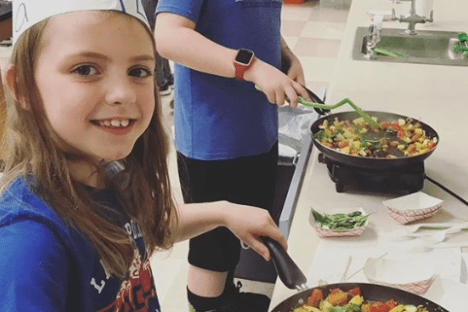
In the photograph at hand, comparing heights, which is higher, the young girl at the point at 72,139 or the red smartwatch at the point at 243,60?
the young girl at the point at 72,139

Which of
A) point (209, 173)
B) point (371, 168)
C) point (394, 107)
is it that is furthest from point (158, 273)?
point (371, 168)

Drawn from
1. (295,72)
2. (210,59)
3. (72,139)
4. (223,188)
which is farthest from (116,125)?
→ (295,72)

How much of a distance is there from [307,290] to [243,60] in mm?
758

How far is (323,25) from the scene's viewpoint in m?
6.72

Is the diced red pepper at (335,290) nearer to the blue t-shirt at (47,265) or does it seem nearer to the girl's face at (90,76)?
the blue t-shirt at (47,265)

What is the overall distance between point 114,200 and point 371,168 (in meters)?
0.78

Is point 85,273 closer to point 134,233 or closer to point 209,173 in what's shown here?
point 134,233

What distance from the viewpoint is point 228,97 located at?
193 cm

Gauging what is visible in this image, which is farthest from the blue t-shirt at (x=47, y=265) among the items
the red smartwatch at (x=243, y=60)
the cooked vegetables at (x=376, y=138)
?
the cooked vegetables at (x=376, y=138)

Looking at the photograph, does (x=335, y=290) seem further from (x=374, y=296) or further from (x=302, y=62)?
(x=302, y=62)

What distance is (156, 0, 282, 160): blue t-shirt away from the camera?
187 cm

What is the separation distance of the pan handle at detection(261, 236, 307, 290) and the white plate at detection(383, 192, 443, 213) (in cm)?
47

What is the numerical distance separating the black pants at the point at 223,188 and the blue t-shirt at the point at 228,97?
35 mm

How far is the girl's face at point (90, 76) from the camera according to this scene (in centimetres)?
96
